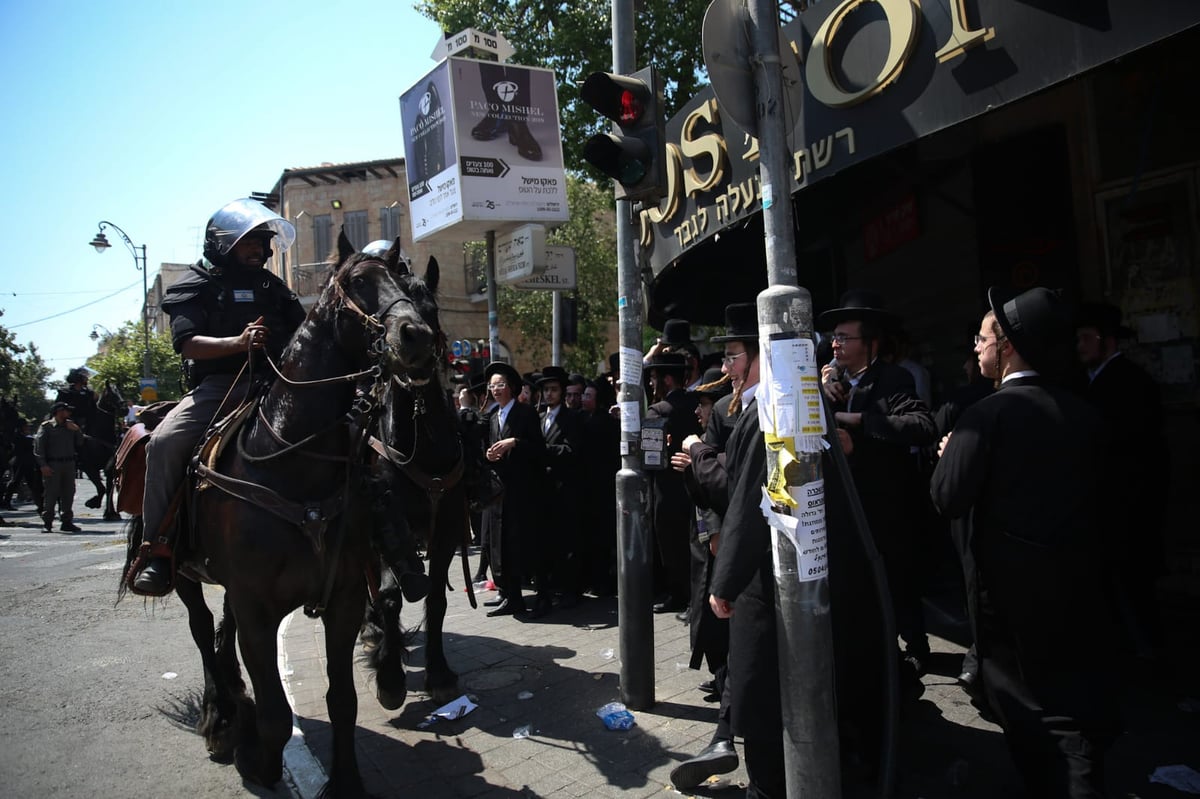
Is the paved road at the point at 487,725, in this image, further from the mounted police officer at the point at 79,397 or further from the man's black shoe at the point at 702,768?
the mounted police officer at the point at 79,397

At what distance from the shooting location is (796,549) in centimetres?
297

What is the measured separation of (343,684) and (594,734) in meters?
→ 1.61

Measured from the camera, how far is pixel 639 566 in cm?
510

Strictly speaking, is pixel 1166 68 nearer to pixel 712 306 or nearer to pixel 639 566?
pixel 639 566

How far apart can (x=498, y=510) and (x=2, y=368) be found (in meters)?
45.5

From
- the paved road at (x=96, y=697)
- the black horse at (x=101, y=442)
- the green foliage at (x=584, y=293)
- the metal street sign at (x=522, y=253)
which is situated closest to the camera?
the paved road at (x=96, y=697)

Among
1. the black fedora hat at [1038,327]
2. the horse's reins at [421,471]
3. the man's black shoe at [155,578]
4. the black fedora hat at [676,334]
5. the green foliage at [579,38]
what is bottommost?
the man's black shoe at [155,578]

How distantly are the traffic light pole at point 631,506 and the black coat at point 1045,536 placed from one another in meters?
2.22

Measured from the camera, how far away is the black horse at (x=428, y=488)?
5.41m

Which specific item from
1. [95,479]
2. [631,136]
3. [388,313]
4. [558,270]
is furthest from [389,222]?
[388,313]

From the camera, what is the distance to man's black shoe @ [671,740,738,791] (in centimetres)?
389

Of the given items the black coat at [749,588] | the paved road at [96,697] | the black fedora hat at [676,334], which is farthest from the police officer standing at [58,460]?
the black coat at [749,588]

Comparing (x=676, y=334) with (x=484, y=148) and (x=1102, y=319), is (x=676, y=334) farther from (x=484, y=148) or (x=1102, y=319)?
(x=484, y=148)

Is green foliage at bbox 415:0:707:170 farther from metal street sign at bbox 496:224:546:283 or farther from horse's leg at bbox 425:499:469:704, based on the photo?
horse's leg at bbox 425:499:469:704
